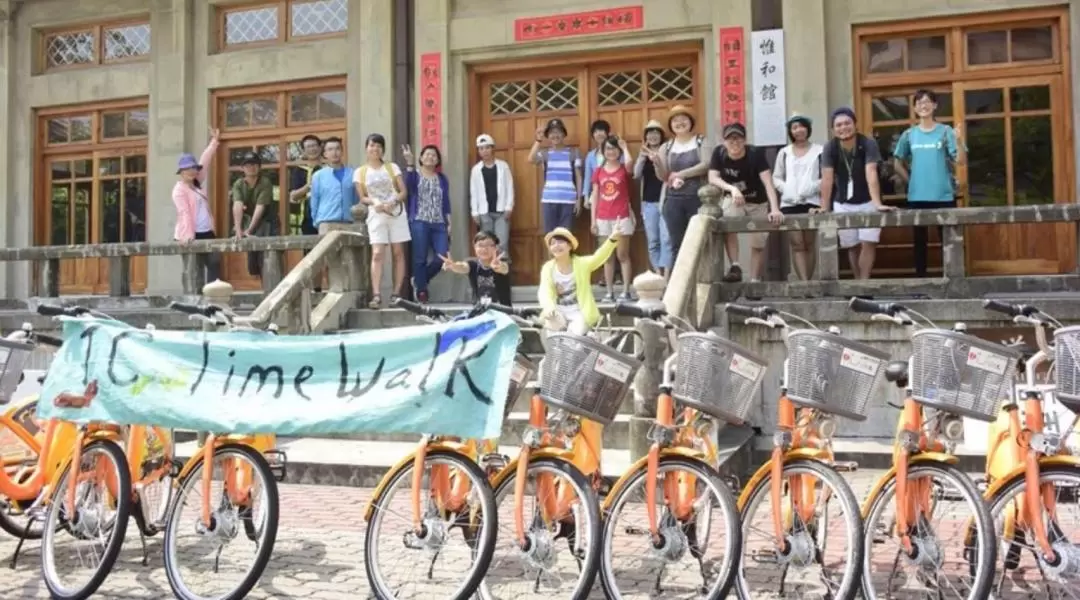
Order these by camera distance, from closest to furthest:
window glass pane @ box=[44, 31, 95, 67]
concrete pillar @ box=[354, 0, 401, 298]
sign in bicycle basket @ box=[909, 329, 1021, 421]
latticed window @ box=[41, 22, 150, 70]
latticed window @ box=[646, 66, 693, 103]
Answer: sign in bicycle basket @ box=[909, 329, 1021, 421]
latticed window @ box=[646, 66, 693, 103]
concrete pillar @ box=[354, 0, 401, 298]
latticed window @ box=[41, 22, 150, 70]
window glass pane @ box=[44, 31, 95, 67]

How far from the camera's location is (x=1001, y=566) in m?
Result: 4.29

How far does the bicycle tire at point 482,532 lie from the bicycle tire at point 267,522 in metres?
0.45

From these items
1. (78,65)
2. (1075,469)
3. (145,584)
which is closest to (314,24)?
(78,65)

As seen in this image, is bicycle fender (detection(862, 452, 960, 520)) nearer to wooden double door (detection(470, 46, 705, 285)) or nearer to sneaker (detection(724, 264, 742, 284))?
sneaker (detection(724, 264, 742, 284))

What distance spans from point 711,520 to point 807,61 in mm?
7583

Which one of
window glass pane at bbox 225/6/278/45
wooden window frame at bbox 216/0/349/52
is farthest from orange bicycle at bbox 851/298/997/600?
window glass pane at bbox 225/6/278/45

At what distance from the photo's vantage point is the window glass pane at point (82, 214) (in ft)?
46.3

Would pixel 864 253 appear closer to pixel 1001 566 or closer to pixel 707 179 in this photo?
pixel 707 179

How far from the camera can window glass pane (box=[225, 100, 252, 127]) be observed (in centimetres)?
1324

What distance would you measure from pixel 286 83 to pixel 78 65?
3.42m

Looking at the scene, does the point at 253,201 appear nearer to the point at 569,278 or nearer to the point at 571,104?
the point at 571,104

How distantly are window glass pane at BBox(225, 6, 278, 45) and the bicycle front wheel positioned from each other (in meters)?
11.3

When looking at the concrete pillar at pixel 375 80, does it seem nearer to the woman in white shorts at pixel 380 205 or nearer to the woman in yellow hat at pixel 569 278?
the woman in white shorts at pixel 380 205

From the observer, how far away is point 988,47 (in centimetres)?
1054
